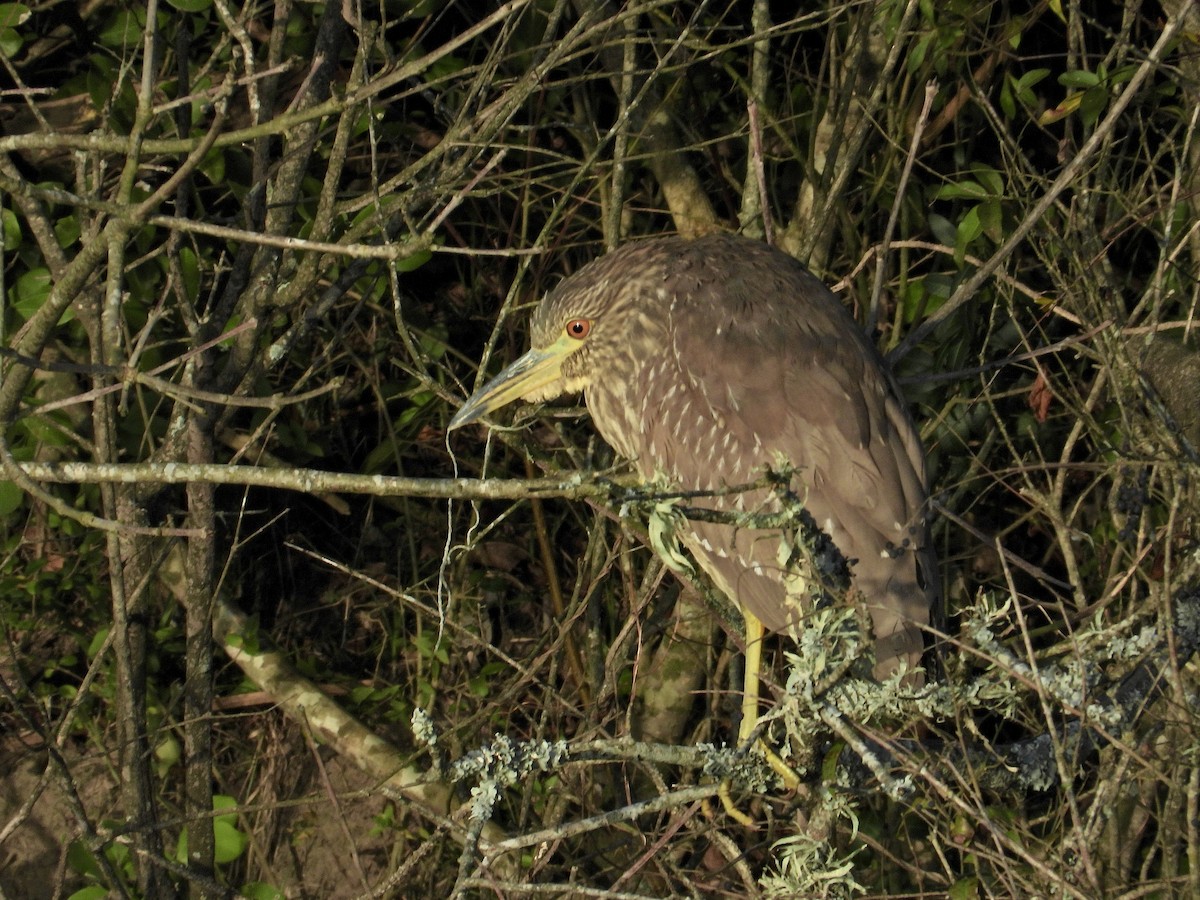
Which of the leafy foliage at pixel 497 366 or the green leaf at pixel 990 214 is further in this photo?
the green leaf at pixel 990 214

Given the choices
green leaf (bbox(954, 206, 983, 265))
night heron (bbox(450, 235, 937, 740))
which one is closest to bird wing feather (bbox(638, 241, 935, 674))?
night heron (bbox(450, 235, 937, 740))

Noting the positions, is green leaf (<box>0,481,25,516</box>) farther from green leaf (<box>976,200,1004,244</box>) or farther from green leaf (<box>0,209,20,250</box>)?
green leaf (<box>976,200,1004,244</box>)

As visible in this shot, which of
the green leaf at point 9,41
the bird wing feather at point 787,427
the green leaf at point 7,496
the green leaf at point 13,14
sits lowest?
the bird wing feather at point 787,427

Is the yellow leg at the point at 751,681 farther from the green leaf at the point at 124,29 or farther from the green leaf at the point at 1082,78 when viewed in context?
the green leaf at the point at 124,29

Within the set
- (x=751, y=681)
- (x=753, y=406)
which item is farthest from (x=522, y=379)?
(x=751, y=681)

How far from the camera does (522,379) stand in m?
3.32

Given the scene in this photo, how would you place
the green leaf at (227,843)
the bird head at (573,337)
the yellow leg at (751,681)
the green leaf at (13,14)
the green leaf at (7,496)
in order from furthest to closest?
the green leaf at (227,843) → the bird head at (573,337) → the green leaf at (13,14) → the green leaf at (7,496) → the yellow leg at (751,681)

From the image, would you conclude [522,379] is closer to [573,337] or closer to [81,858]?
[573,337]

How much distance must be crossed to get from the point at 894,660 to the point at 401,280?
237cm

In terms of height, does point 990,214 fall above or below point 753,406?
above

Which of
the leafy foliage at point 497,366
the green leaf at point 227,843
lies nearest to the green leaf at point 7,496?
the leafy foliage at point 497,366

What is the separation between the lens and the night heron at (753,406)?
9.21 ft

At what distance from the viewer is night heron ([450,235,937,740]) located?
2.81 meters

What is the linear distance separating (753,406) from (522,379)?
0.68 m
